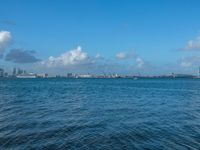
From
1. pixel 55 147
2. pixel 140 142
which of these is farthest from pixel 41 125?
pixel 140 142

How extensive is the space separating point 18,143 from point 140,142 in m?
10.7

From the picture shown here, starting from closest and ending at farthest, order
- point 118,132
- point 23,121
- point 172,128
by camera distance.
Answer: point 118,132
point 172,128
point 23,121

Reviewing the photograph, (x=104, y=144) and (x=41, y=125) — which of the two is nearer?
(x=104, y=144)

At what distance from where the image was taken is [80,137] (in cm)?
3030

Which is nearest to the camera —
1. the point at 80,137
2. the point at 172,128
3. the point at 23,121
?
the point at 80,137

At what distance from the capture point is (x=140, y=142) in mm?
28281

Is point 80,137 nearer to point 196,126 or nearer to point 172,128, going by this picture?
point 172,128

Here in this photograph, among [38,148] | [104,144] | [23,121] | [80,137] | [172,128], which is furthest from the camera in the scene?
[23,121]

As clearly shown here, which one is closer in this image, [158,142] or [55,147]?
[55,147]

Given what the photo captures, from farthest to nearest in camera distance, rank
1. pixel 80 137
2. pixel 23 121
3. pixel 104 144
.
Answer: pixel 23 121, pixel 80 137, pixel 104 144

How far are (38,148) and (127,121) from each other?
A: 53.8ft

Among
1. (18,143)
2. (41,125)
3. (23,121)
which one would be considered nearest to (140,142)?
(18,143)

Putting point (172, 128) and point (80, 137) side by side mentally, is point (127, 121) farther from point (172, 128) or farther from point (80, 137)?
point (80, 137)

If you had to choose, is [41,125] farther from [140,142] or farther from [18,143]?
[140,142]
